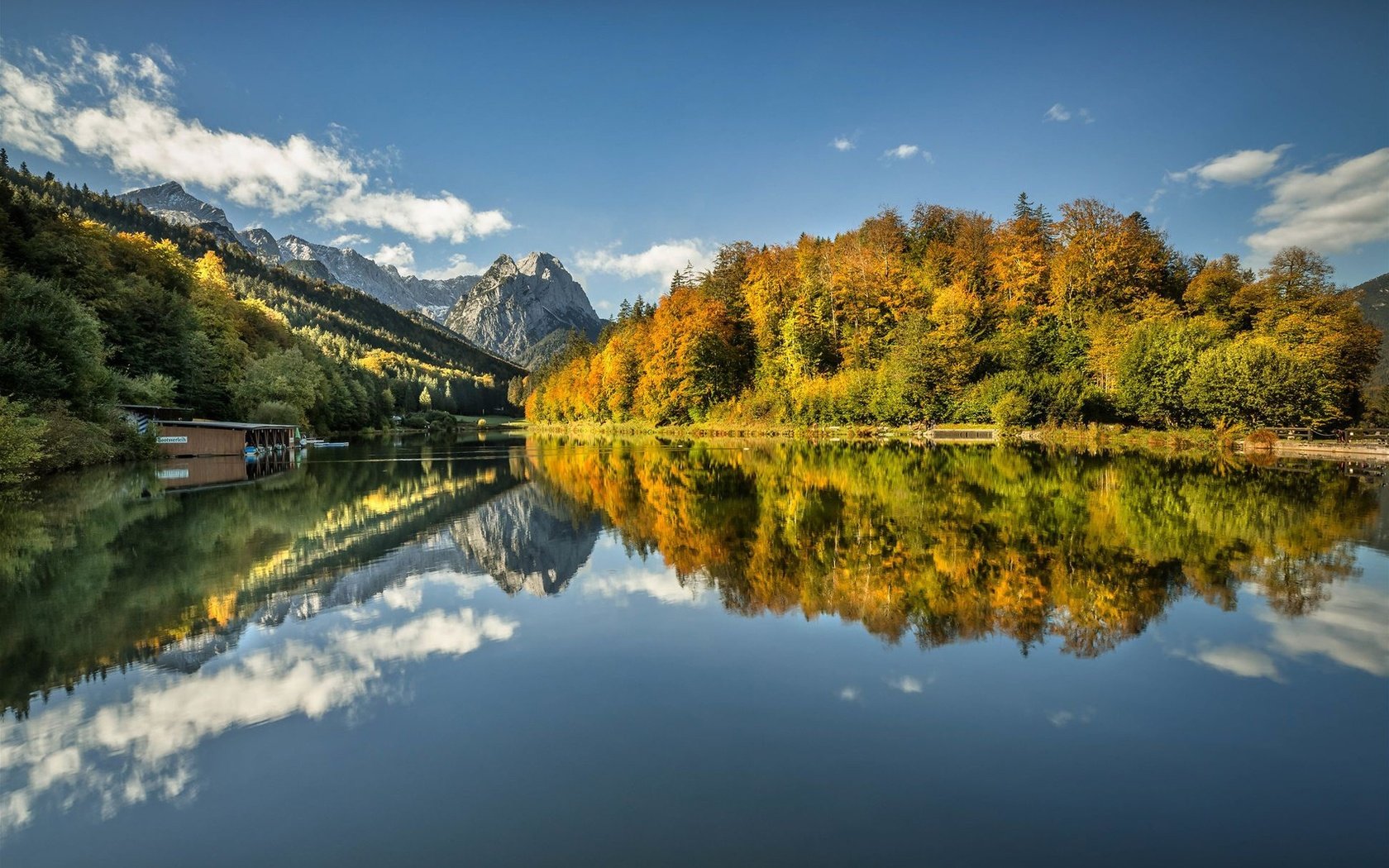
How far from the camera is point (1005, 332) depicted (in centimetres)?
5169

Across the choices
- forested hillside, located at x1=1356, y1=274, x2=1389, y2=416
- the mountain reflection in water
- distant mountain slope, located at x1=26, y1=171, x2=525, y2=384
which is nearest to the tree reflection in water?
the mountain reflection in water

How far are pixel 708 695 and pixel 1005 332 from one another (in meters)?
53.2

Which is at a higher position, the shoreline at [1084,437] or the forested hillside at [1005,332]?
the forested hillside at [1005,332]

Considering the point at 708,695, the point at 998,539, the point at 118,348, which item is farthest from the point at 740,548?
the point at 118,348

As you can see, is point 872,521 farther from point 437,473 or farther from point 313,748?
point 437,473

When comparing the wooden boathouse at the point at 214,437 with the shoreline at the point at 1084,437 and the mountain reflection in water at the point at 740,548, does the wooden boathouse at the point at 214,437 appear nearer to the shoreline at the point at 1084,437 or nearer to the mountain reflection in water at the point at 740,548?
the mountain reflection in water at the point at 740,548

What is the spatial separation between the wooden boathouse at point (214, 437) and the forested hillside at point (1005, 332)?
34965 mm

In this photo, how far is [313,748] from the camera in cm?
508

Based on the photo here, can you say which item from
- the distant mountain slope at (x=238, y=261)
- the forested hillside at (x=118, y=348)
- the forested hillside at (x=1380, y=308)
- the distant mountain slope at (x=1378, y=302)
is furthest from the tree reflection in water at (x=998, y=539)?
the distant mountain slope at (x=1378, y=302)

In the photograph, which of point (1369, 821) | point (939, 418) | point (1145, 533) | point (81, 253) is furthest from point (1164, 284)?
point (81, 253)

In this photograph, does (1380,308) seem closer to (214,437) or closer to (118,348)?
(214,437)

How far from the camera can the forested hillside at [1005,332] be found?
4059 centimetres

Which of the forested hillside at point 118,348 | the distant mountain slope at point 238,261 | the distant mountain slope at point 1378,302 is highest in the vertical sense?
the distant mountain slope at point 238,261

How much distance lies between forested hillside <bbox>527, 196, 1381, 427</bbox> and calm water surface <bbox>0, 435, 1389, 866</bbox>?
32901 mm
